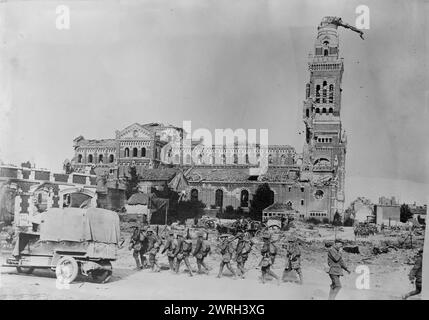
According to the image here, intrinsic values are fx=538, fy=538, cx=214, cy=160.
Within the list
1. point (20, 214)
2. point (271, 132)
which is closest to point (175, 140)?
point (271, 132)

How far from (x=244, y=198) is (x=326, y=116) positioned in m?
1.74

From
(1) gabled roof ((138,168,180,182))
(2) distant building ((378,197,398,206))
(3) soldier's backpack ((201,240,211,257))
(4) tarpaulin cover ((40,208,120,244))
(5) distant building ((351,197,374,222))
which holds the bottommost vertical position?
(3) soldier's backpack ((201,240,211,257))

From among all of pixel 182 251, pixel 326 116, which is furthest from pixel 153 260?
pixel 326 116

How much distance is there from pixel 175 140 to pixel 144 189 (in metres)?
0.96

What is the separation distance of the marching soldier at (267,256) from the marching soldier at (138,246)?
1.81 m

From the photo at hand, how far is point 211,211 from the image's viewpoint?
27.0ft

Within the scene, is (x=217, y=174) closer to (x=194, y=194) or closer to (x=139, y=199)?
(x=194, y=194)

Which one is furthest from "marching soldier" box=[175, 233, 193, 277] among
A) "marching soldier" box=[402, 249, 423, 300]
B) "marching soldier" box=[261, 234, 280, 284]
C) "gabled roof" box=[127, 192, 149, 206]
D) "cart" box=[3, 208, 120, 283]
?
"marching soldier" box=[402, 249, 423, 300]

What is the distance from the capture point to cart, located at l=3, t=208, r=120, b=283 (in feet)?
25.5

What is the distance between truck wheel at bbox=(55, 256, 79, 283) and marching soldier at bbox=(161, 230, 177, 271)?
4.29ft

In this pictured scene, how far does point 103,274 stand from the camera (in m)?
7.95

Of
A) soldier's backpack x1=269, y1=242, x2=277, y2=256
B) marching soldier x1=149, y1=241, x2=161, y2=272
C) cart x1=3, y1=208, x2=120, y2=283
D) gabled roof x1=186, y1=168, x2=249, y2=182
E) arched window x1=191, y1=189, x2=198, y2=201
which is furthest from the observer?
arched window x1=191, y1=189, x2=198, y2=201

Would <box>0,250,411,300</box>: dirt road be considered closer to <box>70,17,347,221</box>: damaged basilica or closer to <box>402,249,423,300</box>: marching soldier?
<box>402,249,423,300</box>: marching soldier

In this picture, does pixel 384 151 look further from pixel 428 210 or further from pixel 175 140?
pixel 175 140
